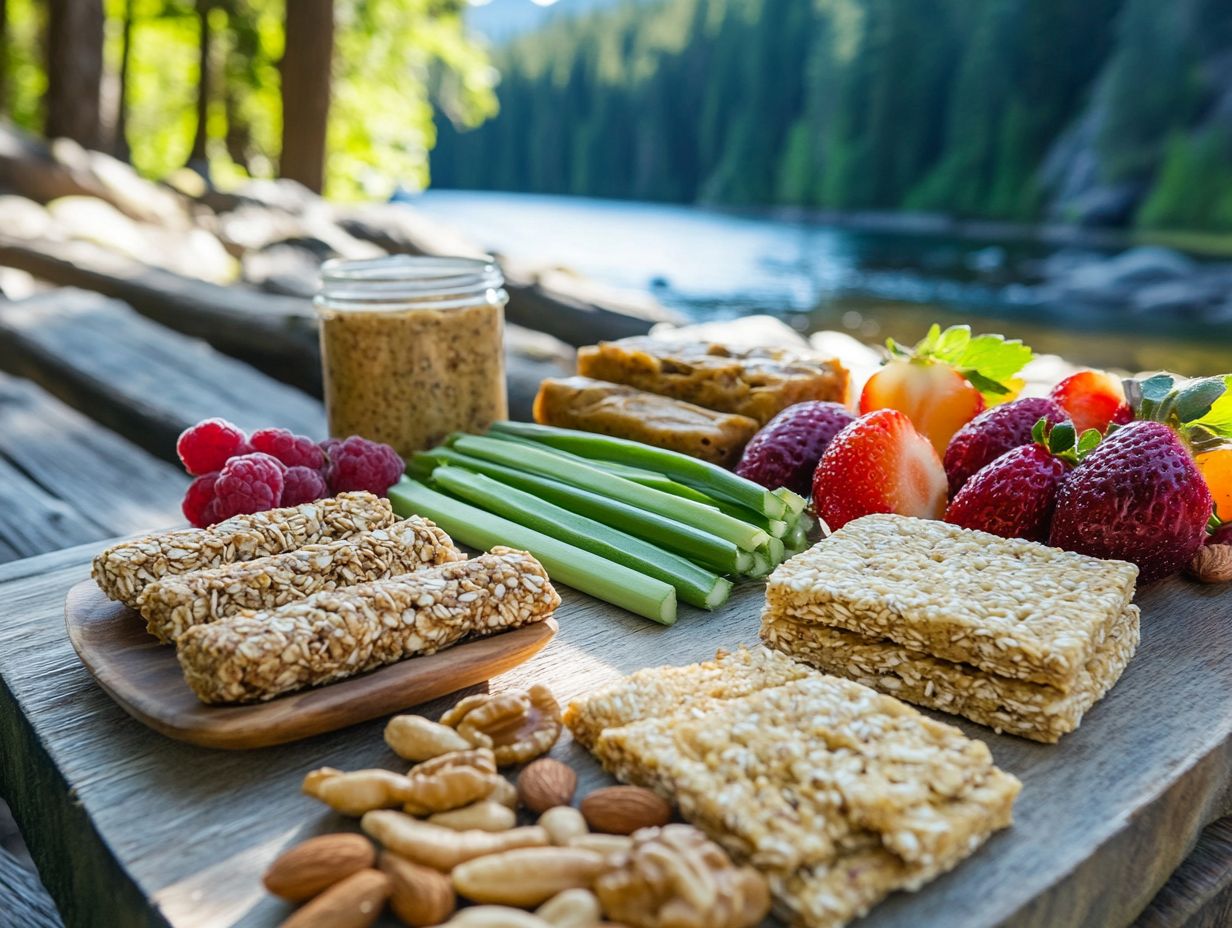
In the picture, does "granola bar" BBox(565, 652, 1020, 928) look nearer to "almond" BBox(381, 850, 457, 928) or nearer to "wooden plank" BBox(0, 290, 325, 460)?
"almond" BBox(381, 850, 457, 928)

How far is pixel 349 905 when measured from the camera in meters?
1.05

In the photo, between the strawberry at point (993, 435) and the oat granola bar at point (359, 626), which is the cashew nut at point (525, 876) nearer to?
the oat granola bar at point (359, 626)

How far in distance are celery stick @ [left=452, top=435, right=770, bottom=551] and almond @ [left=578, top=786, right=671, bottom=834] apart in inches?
31.9

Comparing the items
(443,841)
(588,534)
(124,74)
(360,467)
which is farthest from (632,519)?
(124,74)

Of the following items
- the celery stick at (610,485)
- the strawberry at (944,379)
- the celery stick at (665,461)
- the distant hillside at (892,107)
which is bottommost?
the celery stick at (610,485)

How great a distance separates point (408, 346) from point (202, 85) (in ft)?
53.3

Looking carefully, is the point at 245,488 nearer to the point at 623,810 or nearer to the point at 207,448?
the point at 207,448

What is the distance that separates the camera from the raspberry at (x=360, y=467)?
2.23m

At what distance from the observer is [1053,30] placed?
87.8 feet

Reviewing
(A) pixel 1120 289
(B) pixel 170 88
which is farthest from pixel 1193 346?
(B) pixel 170 88

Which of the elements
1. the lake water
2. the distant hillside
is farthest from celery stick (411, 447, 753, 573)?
the distant hillside

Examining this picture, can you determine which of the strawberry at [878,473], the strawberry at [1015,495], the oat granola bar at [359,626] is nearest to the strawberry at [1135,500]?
the strawberry at [1015,495]

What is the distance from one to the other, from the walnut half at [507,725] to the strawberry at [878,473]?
2.84 feet

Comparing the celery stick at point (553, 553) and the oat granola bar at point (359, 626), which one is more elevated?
the oat granola bar at point (359, 626)
